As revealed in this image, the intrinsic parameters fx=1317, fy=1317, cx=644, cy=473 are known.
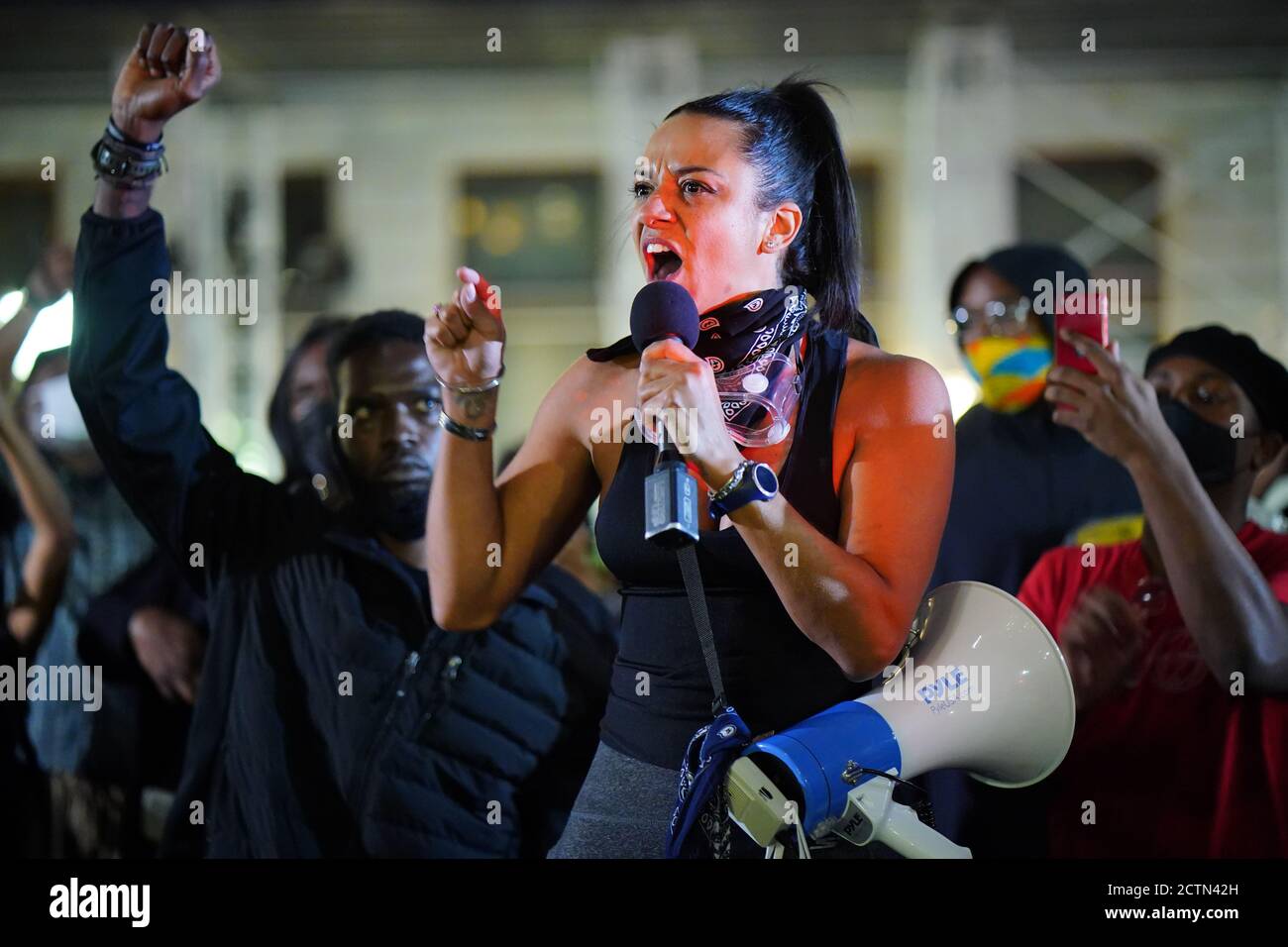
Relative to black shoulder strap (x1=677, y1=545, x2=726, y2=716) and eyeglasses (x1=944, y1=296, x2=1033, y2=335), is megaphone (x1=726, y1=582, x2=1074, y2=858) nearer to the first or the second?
black shoulder strap (x1=677, y1=545, x2=726, y2=716)

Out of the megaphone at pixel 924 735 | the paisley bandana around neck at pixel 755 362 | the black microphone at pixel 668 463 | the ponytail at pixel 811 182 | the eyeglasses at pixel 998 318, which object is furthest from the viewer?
the eyeglasses at pixel 998 318

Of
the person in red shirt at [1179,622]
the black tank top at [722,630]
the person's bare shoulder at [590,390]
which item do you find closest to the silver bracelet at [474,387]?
the person's bare shoulder at [590,390]

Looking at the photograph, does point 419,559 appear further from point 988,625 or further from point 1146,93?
point 1146,93

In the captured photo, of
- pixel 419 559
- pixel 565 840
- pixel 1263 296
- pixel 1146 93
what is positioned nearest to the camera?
pixel 565 840

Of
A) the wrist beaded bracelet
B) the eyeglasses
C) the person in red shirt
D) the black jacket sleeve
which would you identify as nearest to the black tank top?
the wrist beaded bracelet

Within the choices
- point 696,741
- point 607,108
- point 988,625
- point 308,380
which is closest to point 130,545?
point 308,380

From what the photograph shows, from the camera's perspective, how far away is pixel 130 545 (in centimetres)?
302

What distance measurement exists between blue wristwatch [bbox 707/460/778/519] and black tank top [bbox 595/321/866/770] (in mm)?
217

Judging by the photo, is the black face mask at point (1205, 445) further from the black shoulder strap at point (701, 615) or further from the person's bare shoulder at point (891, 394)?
the black shoulder strap at point (701, 615)

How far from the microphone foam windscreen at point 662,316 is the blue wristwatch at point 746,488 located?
→ 0.71 feet

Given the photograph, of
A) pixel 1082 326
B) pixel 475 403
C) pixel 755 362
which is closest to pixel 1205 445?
pixel 1082 326

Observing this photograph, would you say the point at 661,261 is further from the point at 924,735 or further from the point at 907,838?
the point at 907,838

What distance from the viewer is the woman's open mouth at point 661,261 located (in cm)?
207

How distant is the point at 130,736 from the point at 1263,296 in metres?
4.38
